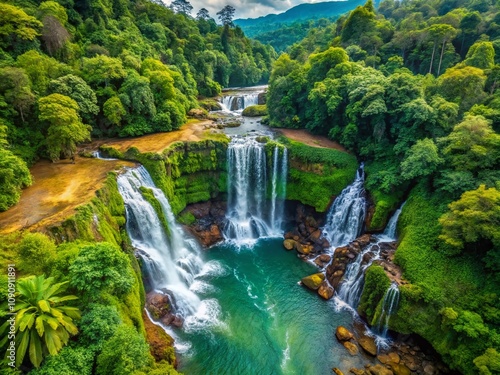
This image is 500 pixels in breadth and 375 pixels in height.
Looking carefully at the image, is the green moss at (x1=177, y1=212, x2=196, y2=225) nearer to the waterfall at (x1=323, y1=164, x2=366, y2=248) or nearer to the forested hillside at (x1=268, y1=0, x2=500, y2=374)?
the waterfall at (x1=323, y1=164, x2=366, y2=248)

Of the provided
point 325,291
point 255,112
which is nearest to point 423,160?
point 325,291

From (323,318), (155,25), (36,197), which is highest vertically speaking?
(155,25)

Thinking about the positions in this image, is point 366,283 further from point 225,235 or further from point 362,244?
point 225,235

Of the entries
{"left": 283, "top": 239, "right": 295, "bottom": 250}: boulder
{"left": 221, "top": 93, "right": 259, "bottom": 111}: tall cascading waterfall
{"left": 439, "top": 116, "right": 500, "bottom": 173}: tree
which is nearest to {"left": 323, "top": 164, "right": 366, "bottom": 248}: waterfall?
{"left": 283, "top": 239, "right": 295, "bottom": 250}: boulder

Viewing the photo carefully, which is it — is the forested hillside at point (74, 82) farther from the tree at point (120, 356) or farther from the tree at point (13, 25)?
the tree at point (120, 356)

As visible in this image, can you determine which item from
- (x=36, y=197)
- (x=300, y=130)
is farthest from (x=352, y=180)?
(x=36, y=197)

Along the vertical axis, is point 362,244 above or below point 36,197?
below

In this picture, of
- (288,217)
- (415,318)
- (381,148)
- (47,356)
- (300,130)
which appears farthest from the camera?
(300,130)
